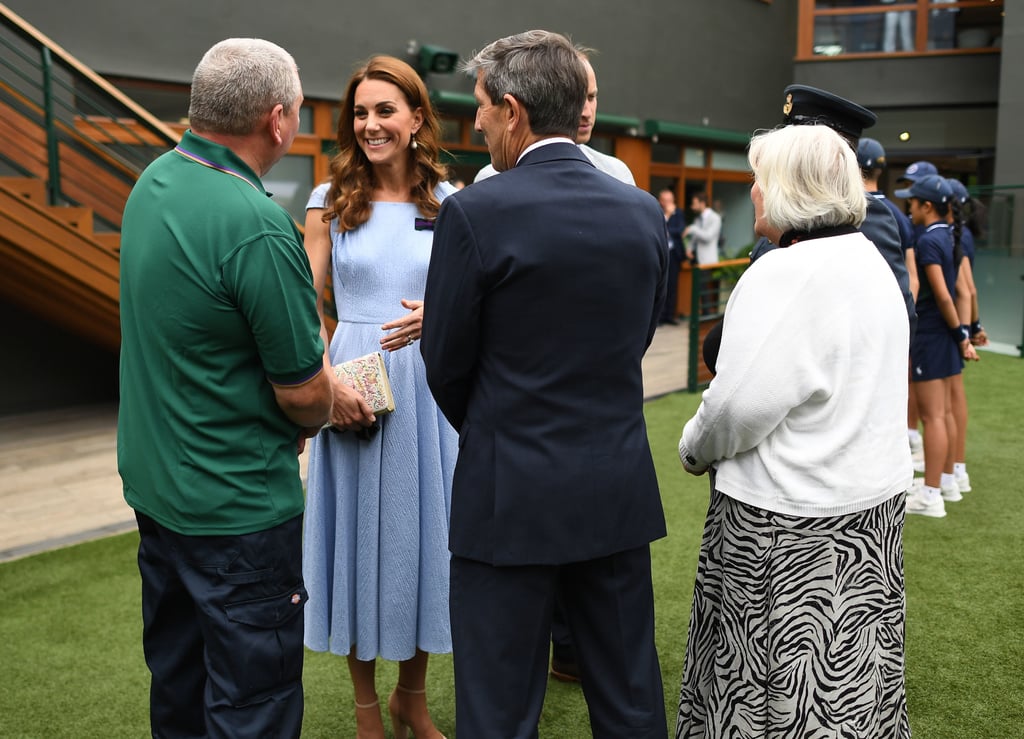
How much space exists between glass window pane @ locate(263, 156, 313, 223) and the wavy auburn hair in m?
6.77

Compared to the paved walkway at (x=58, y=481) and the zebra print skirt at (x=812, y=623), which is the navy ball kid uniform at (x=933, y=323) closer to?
the zebra print skirt at (x=812, y=623)

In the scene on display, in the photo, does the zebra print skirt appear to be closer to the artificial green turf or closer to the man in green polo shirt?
the artificial green turf

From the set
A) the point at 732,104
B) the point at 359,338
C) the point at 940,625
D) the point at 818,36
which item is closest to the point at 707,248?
the point at 732,104

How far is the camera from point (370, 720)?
2.72 meters

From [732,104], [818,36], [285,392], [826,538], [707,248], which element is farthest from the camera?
[818,36]

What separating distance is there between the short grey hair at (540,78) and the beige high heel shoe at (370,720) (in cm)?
168

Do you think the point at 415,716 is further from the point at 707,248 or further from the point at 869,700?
the point at 707,248

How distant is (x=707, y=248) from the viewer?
1321 cm

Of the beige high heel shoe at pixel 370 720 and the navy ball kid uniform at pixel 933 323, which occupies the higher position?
the navy ball kid uniform at pixel 933 323

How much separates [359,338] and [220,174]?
82 cm

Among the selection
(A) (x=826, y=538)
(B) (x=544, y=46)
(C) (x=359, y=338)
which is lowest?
(A) (x=826, y=538)

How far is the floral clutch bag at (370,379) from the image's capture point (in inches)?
99.6

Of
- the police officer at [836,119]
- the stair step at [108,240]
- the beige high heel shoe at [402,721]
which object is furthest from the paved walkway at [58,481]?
the police officer at [836,119]

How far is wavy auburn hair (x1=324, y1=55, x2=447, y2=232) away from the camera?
267 cm
